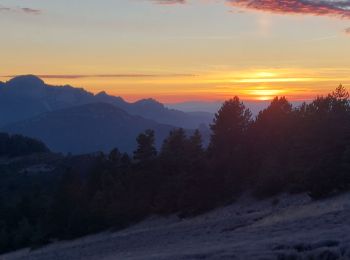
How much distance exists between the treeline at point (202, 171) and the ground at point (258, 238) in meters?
3.12

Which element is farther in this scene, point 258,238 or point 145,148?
point 145,148

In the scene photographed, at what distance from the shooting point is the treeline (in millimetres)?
44625

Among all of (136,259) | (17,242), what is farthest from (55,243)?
(136,259)

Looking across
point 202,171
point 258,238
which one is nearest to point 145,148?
point 202,171

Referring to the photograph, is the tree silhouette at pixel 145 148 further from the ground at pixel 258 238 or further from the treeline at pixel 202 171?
the ground at pixel 258 238

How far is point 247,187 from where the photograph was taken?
162 feet

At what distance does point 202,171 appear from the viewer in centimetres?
5188

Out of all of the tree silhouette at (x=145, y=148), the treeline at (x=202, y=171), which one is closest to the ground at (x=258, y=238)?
the treeline at (x=202, y=171)

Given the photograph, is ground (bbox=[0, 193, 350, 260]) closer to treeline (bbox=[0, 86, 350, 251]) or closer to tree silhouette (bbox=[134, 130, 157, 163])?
treeline (bbox=[0, 86, 350, 251])

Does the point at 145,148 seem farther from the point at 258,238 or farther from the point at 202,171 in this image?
the point at 258,238

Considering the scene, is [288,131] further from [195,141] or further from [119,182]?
[119,182]

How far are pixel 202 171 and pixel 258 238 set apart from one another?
94.6 ft

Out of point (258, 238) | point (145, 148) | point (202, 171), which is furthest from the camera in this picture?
point (145, 148)

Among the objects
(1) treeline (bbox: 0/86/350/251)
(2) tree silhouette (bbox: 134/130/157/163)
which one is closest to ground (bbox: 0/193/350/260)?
(1) treeline (bbox: 0/86/350/251)
